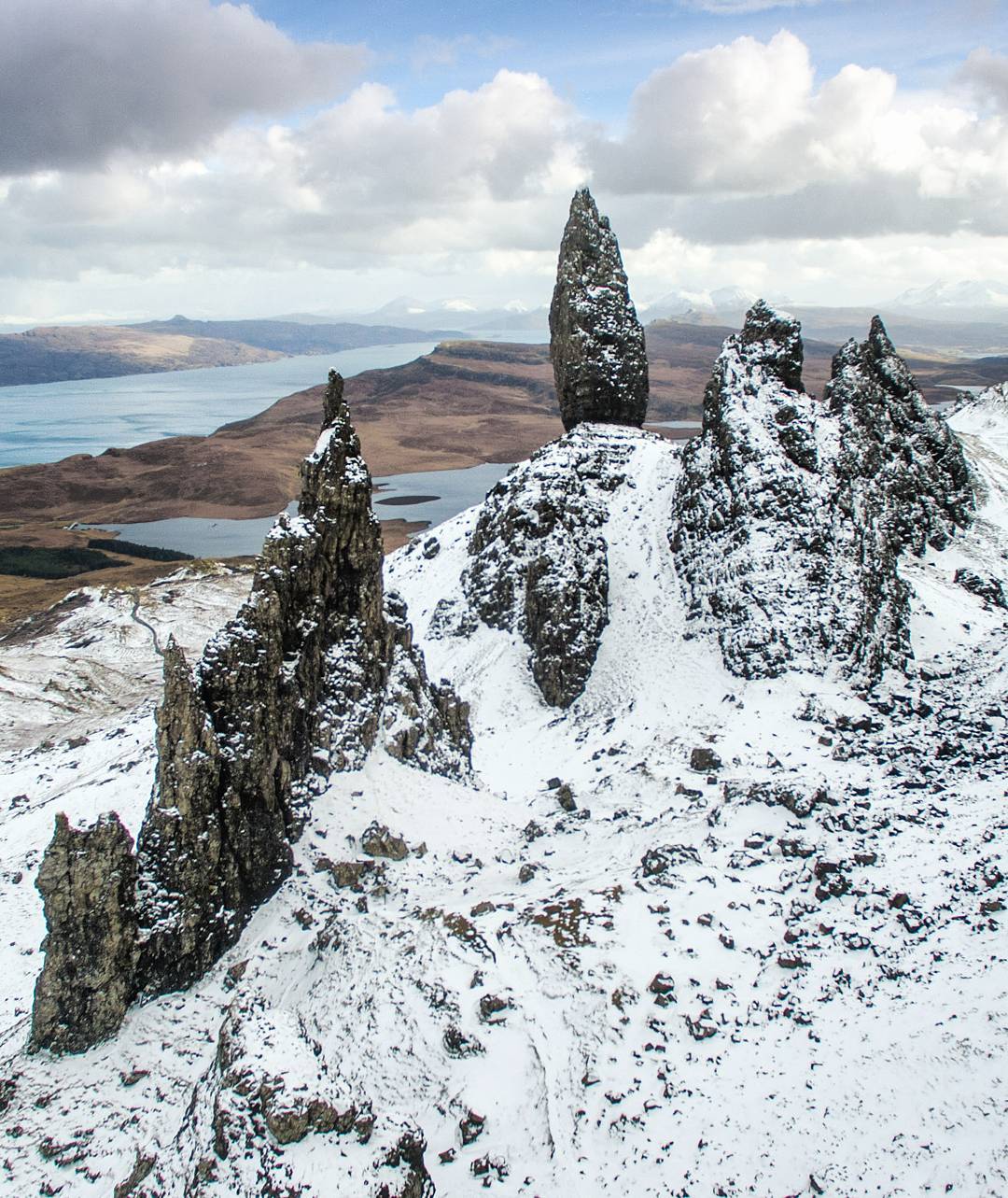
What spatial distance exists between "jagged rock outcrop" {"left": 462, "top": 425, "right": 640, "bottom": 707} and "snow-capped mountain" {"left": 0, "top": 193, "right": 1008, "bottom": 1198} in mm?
287

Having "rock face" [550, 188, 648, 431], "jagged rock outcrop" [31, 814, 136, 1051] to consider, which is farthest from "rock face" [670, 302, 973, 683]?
"jagged rock outcrop" [31, 814, 136, 1051]

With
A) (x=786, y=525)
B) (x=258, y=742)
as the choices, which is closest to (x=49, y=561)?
(x=258, y=742)

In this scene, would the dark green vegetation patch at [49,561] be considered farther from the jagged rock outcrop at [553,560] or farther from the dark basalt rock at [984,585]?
the dark basalt rock at [984,585]

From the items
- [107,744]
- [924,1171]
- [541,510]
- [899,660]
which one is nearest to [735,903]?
[924,1171]

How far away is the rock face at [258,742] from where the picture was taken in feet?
58.8

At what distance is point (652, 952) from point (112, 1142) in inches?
508

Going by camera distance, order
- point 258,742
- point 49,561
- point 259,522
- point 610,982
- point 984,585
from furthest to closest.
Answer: point 259,522 → point 49,561 → point 984,585 → point 258,742 → point 610,982

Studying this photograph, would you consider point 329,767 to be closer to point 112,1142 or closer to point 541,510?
point 112,1142

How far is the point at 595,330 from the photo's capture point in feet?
175

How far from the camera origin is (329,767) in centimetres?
2623

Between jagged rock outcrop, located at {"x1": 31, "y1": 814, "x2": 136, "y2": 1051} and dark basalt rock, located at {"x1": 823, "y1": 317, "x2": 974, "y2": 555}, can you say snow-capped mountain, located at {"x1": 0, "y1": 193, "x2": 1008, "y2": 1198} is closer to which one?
jagged rock outcrop, located at {"x1": 31, "y1": 814, "x2": 136, "y2": 1051}

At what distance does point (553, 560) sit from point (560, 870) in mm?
20411

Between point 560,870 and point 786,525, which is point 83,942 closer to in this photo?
point 560,870

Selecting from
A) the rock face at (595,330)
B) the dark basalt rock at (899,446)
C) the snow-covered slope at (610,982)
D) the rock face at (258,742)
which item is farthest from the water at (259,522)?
the snow-covered slope at (610,982)
